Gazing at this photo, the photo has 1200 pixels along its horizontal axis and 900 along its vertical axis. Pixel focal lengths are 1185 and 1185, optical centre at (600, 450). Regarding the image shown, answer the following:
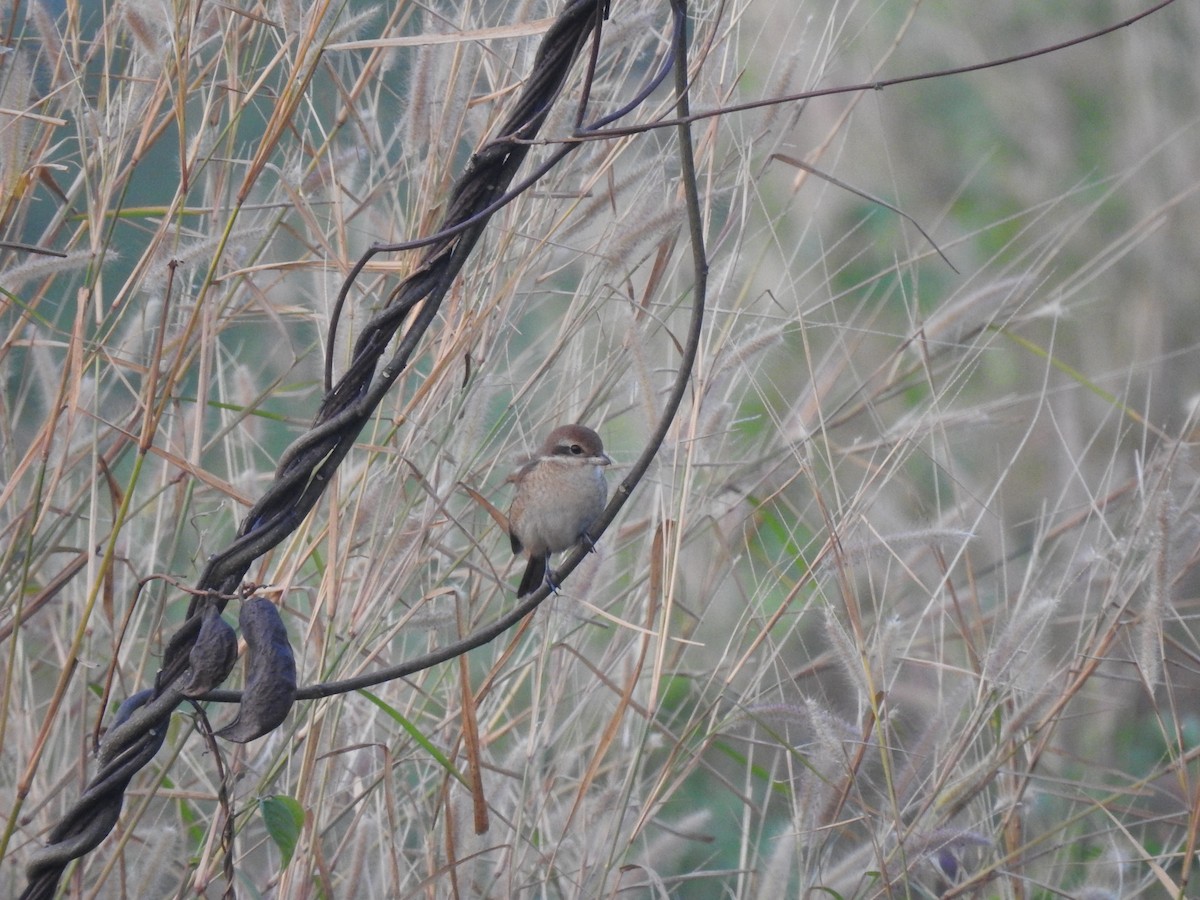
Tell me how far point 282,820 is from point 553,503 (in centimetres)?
108

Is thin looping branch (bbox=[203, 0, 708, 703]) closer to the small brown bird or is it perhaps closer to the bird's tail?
the small brown bird

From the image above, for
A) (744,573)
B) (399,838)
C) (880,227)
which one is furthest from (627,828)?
(880,227)

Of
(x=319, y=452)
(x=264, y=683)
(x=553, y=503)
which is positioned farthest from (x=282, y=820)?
(x=553, y=503)

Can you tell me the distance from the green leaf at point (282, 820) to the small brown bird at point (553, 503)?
955mm

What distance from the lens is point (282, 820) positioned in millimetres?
1340

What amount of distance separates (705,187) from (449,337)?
516 millimetres

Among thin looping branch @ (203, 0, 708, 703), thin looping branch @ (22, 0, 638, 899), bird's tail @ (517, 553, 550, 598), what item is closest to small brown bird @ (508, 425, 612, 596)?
bird's tail @ (517, 553, 550, 598)

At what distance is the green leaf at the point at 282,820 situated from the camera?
1.33 m

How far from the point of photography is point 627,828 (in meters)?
1.98

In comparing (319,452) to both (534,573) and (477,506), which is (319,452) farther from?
(534,573)

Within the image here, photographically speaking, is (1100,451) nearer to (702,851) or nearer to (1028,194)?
(1028,194)

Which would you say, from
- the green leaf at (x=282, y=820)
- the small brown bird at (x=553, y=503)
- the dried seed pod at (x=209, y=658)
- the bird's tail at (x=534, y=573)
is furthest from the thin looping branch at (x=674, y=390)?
the bird's tail at (x=534, y=573)

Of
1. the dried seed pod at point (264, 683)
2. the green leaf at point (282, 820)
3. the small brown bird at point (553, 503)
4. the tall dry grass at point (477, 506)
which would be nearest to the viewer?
the dried seed pod at point (264, 683)

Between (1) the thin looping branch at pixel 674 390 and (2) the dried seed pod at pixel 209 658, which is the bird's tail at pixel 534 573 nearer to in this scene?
(1) the thin looping branch at pixel 674 390
